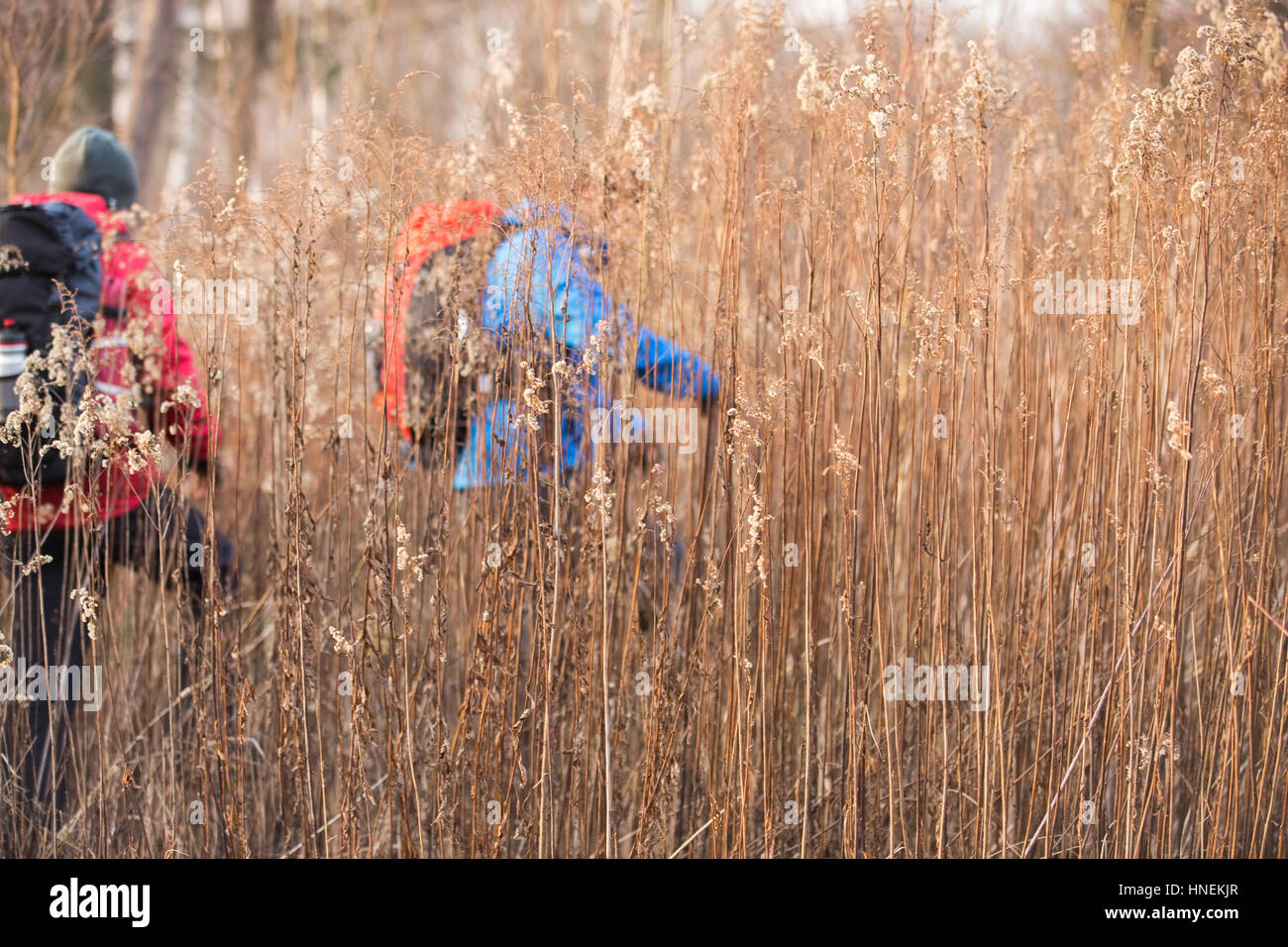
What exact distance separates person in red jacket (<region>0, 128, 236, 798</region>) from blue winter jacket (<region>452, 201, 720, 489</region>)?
2.07 feet

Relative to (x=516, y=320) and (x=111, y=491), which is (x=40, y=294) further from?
(x=516, y=320)

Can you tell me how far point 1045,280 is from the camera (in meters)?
1.97

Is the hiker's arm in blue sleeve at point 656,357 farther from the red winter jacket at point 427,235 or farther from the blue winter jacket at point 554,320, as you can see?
the red winter jacket at point 427,235

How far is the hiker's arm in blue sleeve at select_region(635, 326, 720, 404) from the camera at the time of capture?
6.54 feet

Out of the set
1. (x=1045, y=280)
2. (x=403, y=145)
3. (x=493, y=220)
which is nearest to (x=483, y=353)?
(x=493, y=220)

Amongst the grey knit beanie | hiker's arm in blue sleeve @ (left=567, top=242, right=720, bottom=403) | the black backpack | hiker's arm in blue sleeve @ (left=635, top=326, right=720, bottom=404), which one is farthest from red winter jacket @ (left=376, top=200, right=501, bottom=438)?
the grey knit beanie

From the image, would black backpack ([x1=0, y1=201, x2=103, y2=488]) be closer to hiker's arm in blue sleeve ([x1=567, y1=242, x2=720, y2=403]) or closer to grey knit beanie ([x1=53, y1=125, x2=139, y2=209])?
grey knit beanie ([x1=53, y1=125, x2=139, y2=209])

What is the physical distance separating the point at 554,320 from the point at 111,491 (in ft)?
3.22

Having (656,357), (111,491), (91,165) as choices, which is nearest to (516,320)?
(656,357)

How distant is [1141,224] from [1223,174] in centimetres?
35

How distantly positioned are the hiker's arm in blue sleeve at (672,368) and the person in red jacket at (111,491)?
0.89m

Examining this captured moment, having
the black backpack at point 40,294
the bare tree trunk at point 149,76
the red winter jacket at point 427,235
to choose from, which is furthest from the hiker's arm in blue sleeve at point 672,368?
the bare tree trunk at point 149,76

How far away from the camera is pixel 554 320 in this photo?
1.95 metres
